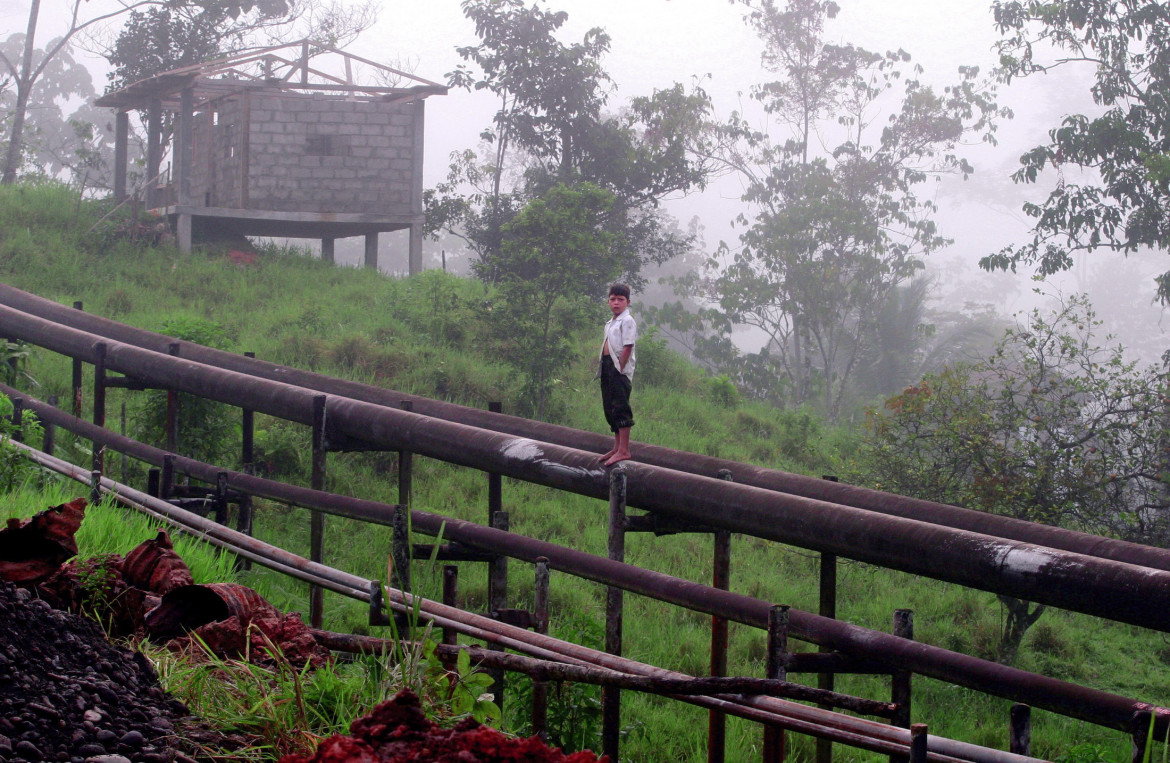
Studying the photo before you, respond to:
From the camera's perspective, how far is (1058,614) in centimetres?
1046

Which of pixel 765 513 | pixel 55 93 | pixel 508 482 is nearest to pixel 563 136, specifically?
pixel 508 482

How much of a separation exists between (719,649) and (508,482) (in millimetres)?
7214

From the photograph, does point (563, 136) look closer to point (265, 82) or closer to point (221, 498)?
point (265, 82)

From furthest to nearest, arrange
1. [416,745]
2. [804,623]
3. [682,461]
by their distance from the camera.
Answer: [682,461], [804,623], [416,745]

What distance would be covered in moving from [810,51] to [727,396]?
1272 centimetres

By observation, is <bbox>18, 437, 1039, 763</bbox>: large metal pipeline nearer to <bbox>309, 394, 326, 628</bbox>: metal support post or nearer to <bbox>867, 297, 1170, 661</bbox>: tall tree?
<bbox>309, 394, 326, 628</bbox>: metal support post

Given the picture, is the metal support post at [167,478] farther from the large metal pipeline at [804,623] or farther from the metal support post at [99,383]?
the metal support post at [99,383]

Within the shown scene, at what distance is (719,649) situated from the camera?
4711 mm

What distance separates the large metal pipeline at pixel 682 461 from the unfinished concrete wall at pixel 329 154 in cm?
956

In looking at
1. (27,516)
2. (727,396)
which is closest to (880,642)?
(27,516)

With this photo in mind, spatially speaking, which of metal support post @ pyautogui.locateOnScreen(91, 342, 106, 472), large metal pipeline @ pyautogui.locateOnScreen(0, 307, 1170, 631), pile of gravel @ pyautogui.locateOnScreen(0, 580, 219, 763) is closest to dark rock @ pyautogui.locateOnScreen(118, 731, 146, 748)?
pile of gravel @ pyautogui.locateOnScreen(0, 580, 219, 763)

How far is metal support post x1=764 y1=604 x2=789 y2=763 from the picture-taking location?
135 inches

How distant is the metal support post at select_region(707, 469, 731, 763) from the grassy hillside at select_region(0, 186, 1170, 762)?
54 cm

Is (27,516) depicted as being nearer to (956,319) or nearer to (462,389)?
(462,389)
